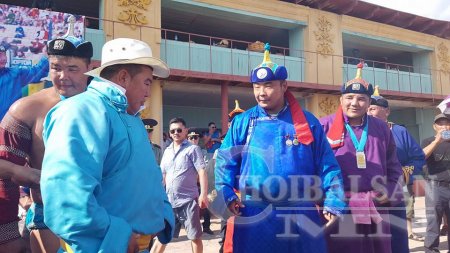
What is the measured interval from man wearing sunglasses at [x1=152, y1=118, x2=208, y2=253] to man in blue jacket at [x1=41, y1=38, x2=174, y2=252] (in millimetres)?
3168

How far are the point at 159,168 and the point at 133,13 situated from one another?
9.34 metres

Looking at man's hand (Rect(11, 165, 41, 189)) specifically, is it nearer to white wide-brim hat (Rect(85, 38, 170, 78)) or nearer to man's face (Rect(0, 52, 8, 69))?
white wide-brim hat (Rect(85, 38, 170, 78))

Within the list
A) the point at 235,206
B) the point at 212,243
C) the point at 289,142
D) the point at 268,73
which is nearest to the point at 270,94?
the point at 268,73

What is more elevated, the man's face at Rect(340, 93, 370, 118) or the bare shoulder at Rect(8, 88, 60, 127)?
the man's face at Rect(340, 93, 370, 118)

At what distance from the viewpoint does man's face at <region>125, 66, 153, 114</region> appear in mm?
1840

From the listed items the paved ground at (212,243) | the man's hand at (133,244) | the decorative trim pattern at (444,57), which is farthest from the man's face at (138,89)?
the decorative trim pattern at (444,57)

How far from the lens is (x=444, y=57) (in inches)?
672

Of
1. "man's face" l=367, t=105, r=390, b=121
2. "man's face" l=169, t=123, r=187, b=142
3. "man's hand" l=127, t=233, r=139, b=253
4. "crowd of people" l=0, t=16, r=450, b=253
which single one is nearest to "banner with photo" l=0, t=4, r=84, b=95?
"man's face" l=169, t=123, r=187, b=142

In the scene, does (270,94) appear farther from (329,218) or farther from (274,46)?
(274,46)

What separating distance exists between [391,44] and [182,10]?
9.07 meters

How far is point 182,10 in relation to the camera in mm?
12195

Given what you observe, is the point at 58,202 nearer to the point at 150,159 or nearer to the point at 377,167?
the point at 150,159

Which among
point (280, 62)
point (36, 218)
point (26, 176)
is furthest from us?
point (280, 62)

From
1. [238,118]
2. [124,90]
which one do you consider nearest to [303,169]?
[238,118]
